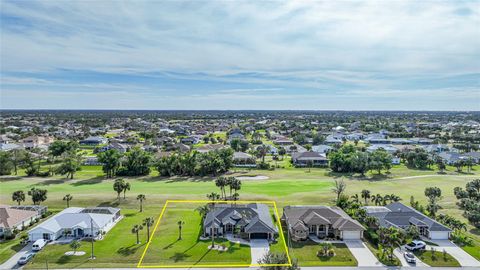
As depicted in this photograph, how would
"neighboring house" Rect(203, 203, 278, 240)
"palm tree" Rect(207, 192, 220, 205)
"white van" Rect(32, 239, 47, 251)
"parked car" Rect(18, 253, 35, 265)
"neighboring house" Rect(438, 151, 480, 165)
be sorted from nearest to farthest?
"parked car" Rect(18, 253, 35, 265), "white van" Rect(32, 239, 47, 251), "neighboring house" Rect(203, 203, 278, 240), "palm tree" Rect(207, 192, 220, 205), "neighboring house" Rect(438, 151, 480, 165)

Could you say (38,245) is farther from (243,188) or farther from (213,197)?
(243,188)

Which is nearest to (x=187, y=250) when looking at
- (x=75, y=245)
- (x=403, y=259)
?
(x=75, y=245)

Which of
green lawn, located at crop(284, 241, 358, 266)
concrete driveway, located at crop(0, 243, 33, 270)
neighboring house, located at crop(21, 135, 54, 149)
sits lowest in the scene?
green lawn, located at crop(284, 241, 358, 266)

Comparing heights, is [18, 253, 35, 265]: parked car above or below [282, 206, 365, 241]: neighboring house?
below

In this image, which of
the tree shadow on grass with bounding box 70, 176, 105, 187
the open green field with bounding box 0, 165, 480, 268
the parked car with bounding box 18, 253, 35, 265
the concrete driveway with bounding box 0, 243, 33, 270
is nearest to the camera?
the concrete driveway with bounding box 0, 243, 33, 270

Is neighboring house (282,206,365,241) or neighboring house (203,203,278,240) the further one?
neighboring house (282,206,365,241)

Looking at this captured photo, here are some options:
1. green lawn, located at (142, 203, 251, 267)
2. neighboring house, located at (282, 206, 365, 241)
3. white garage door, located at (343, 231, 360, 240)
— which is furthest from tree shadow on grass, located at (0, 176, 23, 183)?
white garage door, located at (343, 231, 360, 240)

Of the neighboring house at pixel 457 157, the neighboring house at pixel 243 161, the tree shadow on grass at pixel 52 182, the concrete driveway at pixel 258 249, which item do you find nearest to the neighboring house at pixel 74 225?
the concrete driveway at pixel 258 249

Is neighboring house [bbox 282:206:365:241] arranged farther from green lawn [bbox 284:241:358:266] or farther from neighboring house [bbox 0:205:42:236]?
neighboring house [bbox 0:205:42:236]
